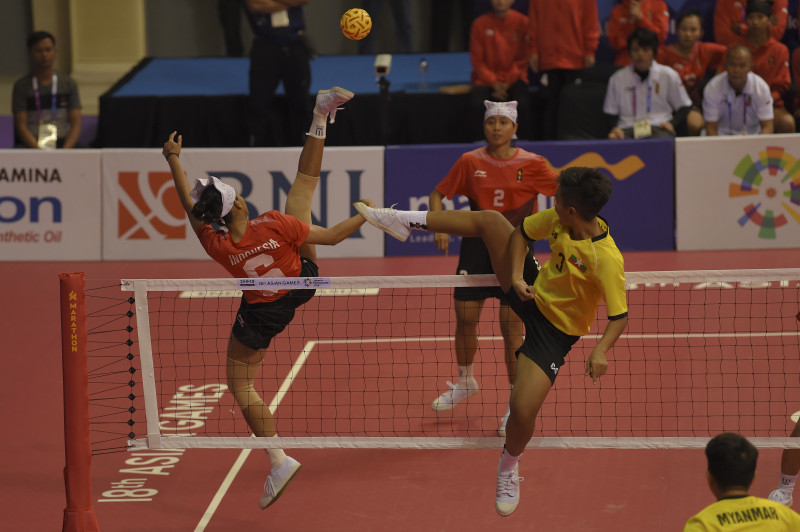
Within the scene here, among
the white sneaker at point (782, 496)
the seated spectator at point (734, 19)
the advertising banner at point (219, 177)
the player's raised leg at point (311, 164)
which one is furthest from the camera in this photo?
the seated spectator at point (734, 19)

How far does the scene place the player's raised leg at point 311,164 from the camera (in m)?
7.10

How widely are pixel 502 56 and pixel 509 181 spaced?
7.00 meters

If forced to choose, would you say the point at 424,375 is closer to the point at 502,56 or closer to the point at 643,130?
the point at 643,130

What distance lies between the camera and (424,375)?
9.14 m

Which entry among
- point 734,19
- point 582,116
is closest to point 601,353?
point 582,116

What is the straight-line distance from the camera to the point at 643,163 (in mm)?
13102

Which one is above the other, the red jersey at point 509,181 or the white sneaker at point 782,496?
the red jersey at point 509,181

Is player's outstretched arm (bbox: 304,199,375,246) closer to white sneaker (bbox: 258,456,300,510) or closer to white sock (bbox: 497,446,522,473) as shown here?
white sneaker (bbox: 258,456,300,510)

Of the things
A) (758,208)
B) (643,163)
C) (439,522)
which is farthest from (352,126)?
(439,522)

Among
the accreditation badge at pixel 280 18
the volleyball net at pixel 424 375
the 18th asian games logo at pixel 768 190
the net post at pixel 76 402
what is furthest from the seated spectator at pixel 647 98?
the net post at pixel 76 402

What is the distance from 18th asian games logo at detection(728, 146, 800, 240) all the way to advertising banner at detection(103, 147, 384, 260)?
4.30 metres

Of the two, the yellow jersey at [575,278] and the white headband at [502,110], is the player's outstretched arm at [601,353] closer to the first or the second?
the yellow jersey at [575,278]

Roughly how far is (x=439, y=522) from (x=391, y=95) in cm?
939

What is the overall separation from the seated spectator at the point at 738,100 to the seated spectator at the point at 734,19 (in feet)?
4.12
